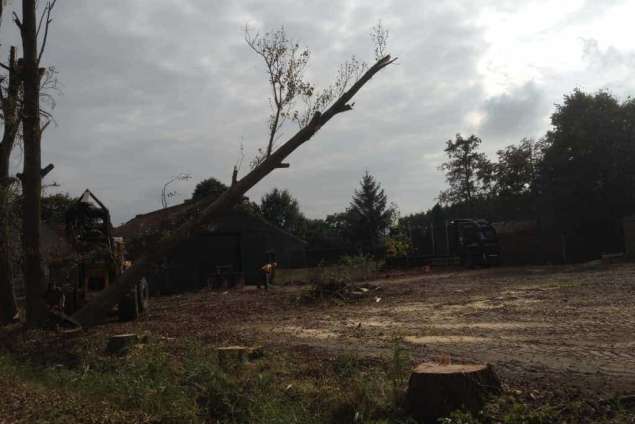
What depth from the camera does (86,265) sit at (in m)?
15.4

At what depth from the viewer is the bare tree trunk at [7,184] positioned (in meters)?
14.3

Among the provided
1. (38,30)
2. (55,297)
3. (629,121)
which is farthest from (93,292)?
(629,121)

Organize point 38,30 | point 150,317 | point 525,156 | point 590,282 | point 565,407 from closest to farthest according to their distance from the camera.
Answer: point 565,407
point 38,30
point 150,317
point 590,282
point 525,156

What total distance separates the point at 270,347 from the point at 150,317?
745cm

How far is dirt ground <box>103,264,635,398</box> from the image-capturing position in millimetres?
7332

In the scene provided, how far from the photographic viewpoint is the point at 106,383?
809 cm

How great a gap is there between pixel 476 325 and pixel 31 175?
32.4ft

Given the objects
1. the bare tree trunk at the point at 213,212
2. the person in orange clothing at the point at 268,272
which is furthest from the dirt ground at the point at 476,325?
the person in orange clothing at the point at 268,272

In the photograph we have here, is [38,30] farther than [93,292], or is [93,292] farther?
[93,292]

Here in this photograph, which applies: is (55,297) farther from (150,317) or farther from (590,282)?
(590,282)

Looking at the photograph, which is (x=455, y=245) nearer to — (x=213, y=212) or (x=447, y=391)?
(x=213, y=212)

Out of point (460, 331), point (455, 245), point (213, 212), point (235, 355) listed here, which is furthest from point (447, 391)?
point (455, 245)

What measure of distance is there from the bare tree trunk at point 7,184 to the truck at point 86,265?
115cm

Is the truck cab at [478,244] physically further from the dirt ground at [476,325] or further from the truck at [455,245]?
the dirt ground at [476,325]
